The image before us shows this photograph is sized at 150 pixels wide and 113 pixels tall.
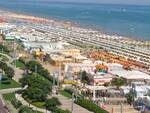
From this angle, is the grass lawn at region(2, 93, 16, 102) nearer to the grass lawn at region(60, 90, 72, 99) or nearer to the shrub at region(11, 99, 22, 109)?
the shrub at region(11, 99, 22, 109)

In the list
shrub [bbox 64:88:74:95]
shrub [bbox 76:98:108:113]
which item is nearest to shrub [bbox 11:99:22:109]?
shrub [bbox 76:98:108:113]

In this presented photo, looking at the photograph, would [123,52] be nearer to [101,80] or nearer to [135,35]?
[101,80]

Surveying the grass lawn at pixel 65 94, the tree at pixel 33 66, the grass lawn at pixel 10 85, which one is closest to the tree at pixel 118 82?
the grass lawn at pixel 65 94

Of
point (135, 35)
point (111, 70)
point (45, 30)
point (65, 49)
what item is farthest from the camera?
point (135, 35)

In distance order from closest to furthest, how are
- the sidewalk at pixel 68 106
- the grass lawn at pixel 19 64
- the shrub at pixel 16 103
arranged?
the shrub at pixel 16 103, the sidewalk at pixel 68 106, the grass lawn at pixel 19 64

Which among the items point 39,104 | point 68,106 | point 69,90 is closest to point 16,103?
point 39,104

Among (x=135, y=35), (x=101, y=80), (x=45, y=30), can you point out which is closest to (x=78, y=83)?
(x=101, y=80)

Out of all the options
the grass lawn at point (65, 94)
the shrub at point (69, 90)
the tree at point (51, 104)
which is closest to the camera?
the tree at point (51, 104)

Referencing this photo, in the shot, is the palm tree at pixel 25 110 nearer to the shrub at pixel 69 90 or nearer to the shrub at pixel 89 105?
the shrub at pixel 89 105

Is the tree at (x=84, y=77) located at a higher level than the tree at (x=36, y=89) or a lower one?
lower

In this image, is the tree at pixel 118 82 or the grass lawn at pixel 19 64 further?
the grass lawn at pixel 19 64

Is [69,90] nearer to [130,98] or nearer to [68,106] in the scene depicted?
[68,106]
